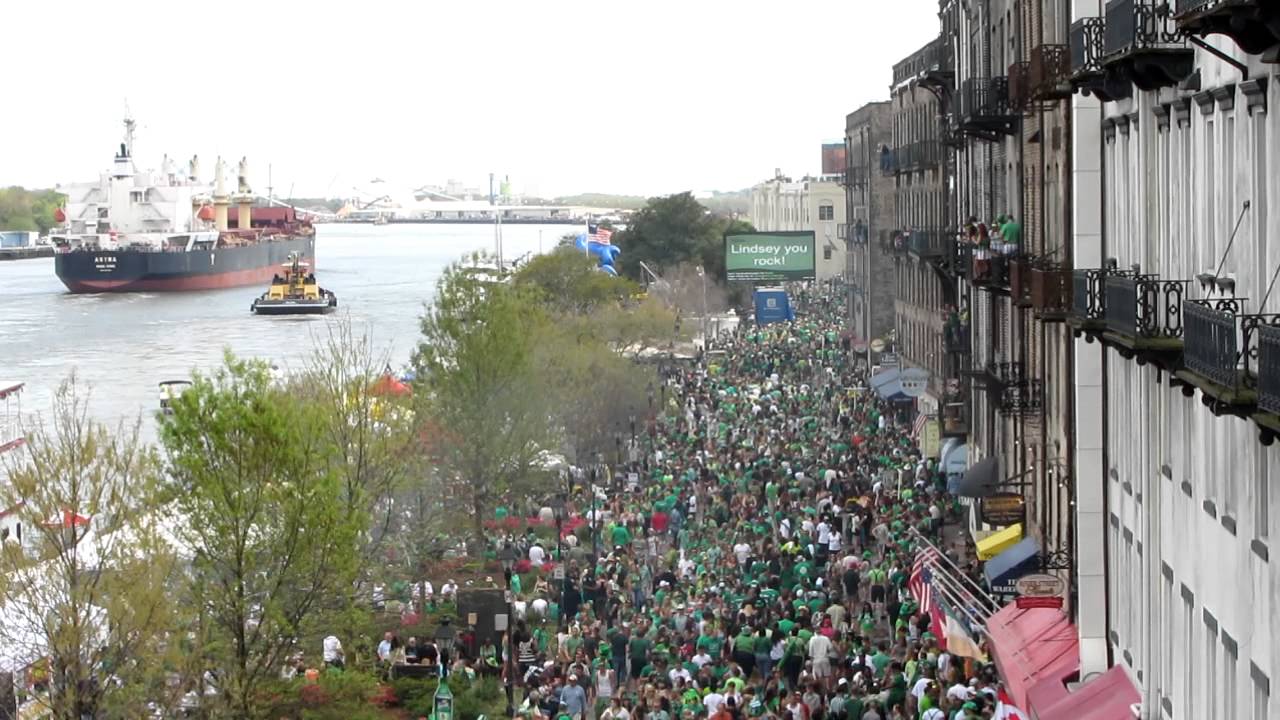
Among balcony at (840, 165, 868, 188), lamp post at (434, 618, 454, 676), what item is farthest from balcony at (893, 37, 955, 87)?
lamp post at (434, 618, 454, 676)

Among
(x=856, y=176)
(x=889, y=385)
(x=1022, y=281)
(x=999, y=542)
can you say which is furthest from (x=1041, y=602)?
(x=856, y=176)

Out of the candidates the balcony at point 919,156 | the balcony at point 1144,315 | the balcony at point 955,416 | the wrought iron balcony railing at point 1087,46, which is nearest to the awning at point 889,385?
the balcony at point 919,156

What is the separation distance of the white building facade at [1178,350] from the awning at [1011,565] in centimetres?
478

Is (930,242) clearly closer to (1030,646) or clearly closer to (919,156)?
(919,156)

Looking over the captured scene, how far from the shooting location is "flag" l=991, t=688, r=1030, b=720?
64.6ft

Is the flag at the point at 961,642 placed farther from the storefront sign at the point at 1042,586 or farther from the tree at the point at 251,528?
the tree at the point at 251,528

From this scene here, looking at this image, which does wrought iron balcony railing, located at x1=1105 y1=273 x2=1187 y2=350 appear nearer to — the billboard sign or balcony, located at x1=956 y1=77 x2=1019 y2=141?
balcony, located at x1=956 y1=77 x2=1019 y2=141

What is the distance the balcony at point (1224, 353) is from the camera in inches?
444

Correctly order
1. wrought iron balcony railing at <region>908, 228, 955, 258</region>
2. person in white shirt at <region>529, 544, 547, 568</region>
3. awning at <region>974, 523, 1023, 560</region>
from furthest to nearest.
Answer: wrought iron balcony railing at <region>908, 228, 955, 258</region> → person in white shirt at <region>529, 544, 547, 568</region> → awning at <region>974, 523, 1023, 560</region>

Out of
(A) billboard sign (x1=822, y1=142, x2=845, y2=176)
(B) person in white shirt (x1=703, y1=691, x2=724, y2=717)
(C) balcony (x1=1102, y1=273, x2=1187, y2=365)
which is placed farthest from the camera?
(A) billboard sign (x1=822, y1=142, x2=845, y2=176)

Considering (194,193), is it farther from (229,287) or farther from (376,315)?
(376,315)

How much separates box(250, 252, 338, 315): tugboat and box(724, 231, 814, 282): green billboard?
189ft

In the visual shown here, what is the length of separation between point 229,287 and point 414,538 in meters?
162

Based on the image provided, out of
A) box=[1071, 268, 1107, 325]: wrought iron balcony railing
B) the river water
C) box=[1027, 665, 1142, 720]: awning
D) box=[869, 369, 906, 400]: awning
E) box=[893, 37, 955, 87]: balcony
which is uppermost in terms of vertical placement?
box=[893, 37, 955, 87]: balcony
